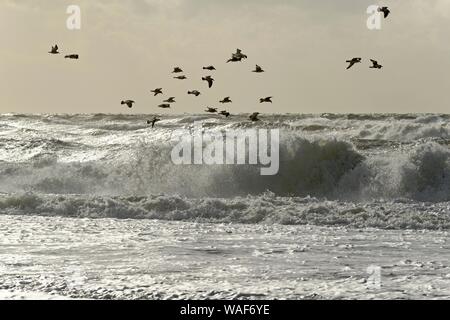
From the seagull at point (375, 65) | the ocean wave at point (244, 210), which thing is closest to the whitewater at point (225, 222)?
the ocean wave at point (244, 210)

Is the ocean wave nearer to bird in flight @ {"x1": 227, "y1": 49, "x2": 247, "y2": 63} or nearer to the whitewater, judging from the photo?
the whitewater

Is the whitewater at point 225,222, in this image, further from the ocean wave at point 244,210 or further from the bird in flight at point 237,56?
the bird in flight at point 237,56

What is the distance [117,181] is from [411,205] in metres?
9.14

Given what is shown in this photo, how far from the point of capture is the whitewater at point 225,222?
8.47 meters

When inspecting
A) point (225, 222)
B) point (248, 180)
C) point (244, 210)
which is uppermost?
point (248, 180)

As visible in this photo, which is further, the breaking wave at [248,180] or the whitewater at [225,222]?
the breaking wave at [248,180]

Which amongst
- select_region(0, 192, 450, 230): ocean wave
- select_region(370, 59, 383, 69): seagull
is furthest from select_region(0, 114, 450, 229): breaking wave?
select_region(370, 59, 383, 69): seagull

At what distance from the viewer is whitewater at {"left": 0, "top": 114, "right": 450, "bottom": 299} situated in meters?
8.47

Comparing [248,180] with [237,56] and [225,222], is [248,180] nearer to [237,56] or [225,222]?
[237,56]

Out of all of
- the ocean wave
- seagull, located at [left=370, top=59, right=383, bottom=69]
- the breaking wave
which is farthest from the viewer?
seagull, located at [left=370, top=59, right=383, bottom=69]

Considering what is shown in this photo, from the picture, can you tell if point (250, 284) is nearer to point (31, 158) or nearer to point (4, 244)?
point (4, 244)

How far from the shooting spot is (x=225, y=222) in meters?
14.6

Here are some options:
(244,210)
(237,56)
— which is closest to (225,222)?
(244,210)
